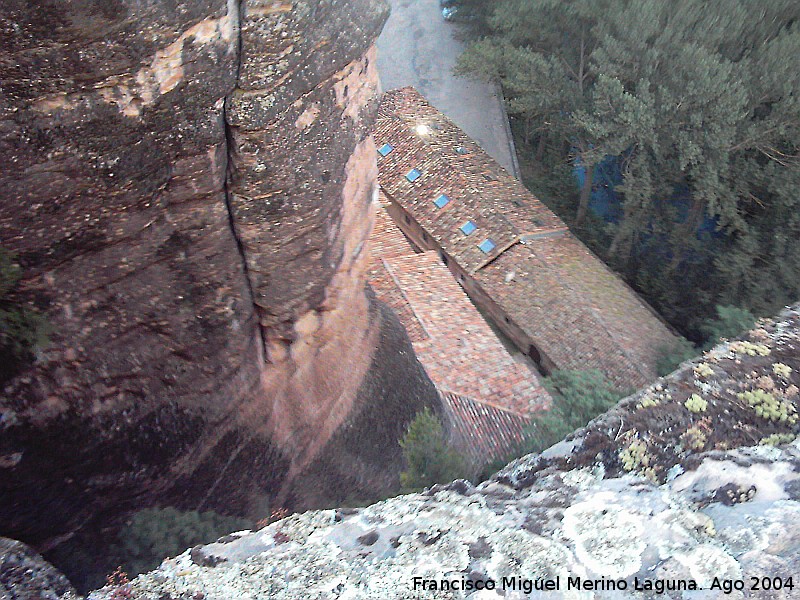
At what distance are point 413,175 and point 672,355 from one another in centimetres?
771

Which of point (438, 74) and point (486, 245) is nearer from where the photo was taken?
point (486, 245)

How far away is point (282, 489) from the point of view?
620cm

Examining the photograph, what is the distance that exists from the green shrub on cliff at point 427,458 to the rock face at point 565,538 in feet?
11.4

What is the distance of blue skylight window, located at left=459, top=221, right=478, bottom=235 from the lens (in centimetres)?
1662

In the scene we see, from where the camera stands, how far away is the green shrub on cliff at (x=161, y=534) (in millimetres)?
4914

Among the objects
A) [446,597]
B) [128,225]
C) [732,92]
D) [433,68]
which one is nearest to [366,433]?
[128,225]

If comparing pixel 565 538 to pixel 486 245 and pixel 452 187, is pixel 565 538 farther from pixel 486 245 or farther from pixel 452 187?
pixel 452 187

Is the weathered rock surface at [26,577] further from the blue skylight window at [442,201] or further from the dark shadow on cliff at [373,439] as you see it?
the blue skylight window at [442,201]

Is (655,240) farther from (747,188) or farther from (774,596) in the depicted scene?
(774,596)

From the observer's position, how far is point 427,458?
720cm

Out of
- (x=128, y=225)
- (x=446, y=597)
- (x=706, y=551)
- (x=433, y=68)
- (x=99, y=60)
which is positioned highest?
(x=433, y=68)

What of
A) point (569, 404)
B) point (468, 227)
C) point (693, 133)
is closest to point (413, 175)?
point (468, 227)

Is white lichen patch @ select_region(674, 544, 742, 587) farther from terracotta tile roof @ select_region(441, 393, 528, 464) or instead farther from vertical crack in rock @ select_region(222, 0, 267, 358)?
terracotta tile roof @ select_region(441, 393, 528, 464)

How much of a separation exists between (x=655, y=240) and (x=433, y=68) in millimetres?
9523
